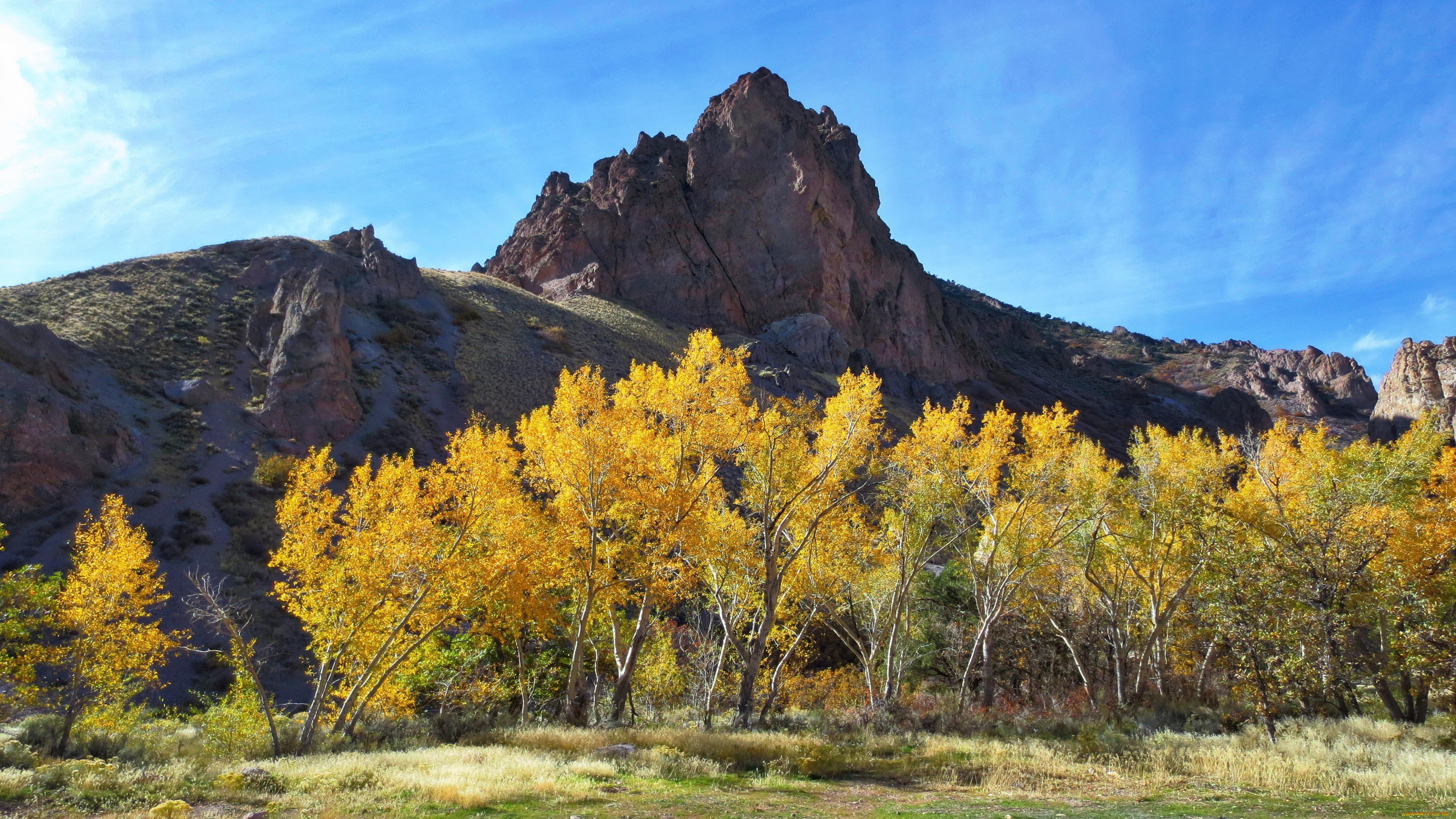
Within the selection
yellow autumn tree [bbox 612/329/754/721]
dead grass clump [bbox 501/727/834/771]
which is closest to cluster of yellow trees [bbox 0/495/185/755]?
dead grass clump [bbox 501/727/834/771]

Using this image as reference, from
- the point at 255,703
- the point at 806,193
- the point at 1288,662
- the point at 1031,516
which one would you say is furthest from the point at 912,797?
the point at 806,193

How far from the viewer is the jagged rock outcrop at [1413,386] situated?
6794 cm

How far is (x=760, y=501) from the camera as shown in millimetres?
17266

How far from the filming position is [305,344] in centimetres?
4178

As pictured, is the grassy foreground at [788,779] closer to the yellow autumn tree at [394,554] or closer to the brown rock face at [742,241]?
the yellow autumn tree at [394,554]

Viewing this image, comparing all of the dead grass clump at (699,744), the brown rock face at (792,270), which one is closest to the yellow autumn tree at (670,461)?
the dead grass clump at (699,744)

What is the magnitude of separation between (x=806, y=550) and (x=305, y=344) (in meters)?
35.3

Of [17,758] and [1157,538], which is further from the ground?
[1157,538]

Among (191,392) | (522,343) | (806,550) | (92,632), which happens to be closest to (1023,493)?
(806,550)

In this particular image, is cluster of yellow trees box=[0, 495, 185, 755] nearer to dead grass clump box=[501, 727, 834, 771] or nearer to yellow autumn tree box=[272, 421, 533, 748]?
yellow autumn tree box=[272, 421, 533, 748]

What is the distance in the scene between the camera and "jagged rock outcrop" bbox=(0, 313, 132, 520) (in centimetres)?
2817

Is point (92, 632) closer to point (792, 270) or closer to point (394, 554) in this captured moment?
point (394, 554)

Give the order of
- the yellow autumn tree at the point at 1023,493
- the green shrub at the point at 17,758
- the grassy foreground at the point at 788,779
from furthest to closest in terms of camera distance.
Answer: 1. the yellow autumn tree at the point at 1023,493
2. the green shrub at the point at 17,758
3. the grassy foreground at the point at 788,779

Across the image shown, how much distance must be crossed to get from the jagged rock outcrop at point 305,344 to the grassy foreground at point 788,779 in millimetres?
30148
